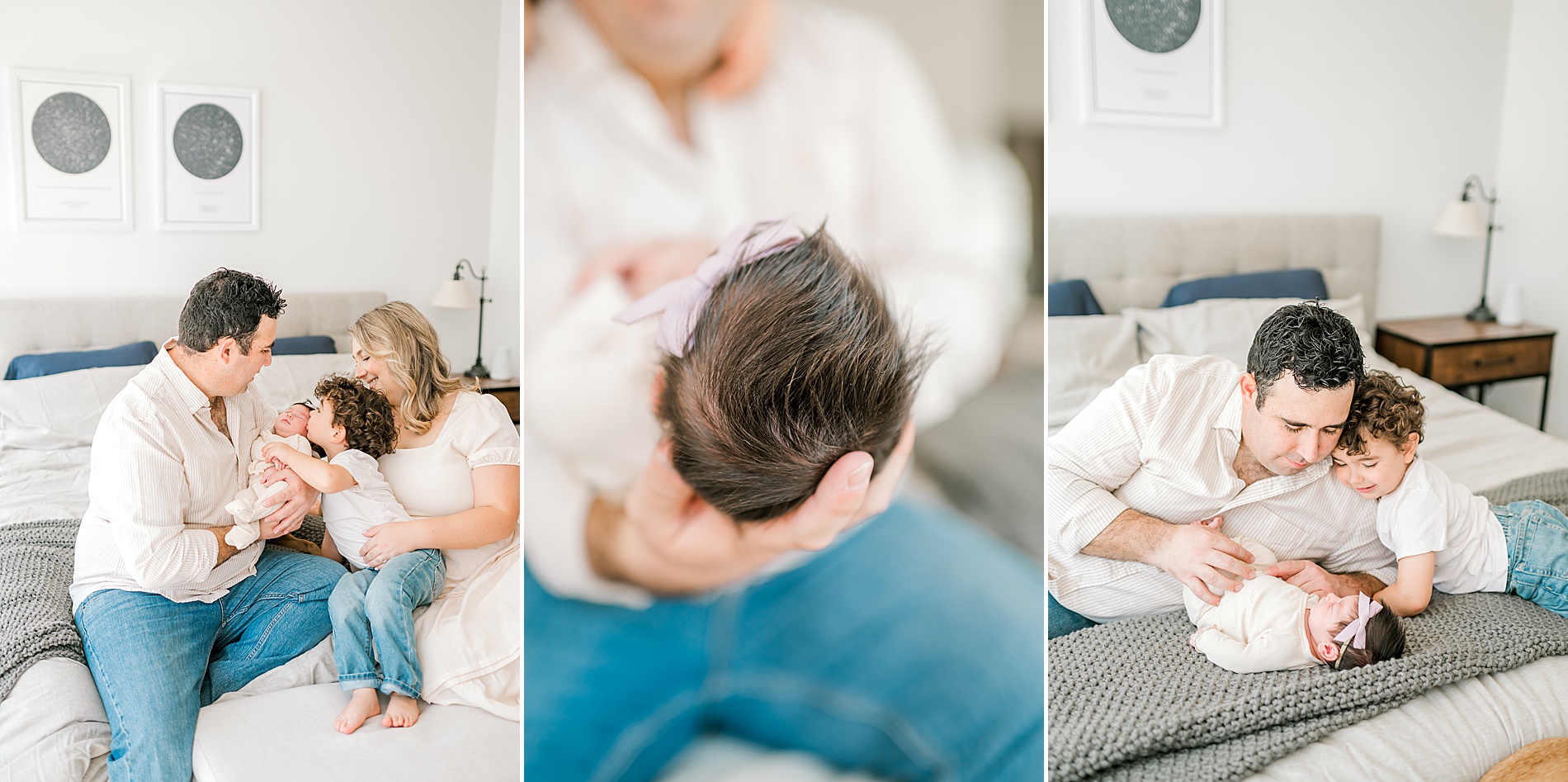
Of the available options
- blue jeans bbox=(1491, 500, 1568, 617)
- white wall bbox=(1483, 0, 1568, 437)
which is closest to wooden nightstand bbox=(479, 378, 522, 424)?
blue jeans bbox=(1491, 500, 1568, 617)

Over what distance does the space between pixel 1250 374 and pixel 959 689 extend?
2.57 ft

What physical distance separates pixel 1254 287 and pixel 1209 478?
1172 millimetres

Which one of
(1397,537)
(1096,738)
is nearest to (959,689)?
(1096,738)

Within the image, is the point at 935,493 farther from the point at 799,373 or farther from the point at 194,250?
the point at 194,250

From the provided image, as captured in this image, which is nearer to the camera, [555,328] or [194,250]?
[555,328]

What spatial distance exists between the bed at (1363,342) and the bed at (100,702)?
102 centimetres

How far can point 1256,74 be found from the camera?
242 cm

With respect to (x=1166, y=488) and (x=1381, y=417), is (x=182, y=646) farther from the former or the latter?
(x=1381, y=417)

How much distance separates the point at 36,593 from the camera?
4.52ft

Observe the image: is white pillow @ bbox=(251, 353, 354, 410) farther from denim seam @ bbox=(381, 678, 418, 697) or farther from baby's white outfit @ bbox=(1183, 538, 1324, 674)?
baby's white outfit @ bbox=(1183, 538, 1324, 674)

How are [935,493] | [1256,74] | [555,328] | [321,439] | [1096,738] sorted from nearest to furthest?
[555,328]
[935,493]
[1096,738]
[321,439]
[1256,74]

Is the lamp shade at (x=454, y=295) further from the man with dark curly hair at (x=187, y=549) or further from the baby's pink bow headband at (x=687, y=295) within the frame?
the baby's pink bow headband at (x=687, y=295)

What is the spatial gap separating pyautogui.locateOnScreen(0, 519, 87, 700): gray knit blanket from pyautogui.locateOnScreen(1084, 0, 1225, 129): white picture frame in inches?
86.4

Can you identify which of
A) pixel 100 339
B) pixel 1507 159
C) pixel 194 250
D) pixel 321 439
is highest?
pixel 1507 159
